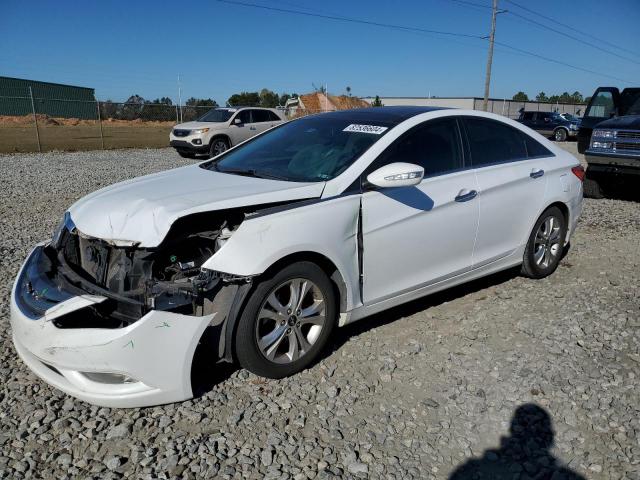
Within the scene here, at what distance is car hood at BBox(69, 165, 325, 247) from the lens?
111 inches

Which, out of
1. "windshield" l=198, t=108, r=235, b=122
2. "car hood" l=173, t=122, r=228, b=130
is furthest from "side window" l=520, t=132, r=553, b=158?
"windshield" l=198, t=108, r=235, b=122

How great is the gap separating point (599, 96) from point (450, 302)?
962 centimetres

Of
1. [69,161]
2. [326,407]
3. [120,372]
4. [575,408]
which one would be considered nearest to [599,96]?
[575,408]

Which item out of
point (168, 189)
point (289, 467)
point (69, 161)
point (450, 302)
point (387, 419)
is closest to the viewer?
point (289, 467)

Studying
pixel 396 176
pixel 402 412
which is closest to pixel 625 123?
pixel 396 176

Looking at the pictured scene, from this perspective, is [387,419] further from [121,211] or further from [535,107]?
[535,107]

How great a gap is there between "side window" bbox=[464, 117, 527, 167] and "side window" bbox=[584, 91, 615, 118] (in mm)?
8209

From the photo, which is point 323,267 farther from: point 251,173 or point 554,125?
point 554,125

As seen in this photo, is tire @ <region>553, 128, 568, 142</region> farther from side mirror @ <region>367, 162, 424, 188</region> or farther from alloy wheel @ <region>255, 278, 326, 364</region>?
alloy wheel @ <region>255, 278, 326, 364</region>

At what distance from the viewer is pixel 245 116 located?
17.5m

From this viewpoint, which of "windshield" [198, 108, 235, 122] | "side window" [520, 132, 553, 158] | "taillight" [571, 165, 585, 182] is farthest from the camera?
"windshield" [198, 108, 235, 122]

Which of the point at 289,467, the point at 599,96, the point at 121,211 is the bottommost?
the point at 289,467

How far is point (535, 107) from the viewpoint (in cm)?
5444

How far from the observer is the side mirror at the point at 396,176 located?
3.25 metres
